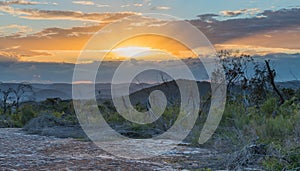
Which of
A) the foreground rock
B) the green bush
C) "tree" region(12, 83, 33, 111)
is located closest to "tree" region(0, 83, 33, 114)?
"tree" region(12, 83, 33, 111)

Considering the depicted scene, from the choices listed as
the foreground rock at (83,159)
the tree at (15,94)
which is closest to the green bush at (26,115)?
the tree at (15,94)

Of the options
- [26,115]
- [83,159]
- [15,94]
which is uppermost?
[15,94]

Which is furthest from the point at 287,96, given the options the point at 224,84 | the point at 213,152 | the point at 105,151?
the point at 105,151

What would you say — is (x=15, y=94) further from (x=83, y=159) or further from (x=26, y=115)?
(x=83, y=159)

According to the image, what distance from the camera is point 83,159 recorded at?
6.77 metres

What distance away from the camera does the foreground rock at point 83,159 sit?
6176 mm

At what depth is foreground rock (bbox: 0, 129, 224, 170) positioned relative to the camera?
618 cm

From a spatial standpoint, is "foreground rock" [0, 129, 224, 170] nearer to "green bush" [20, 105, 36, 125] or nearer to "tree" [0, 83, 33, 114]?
"green bush" [20, 105, 36, 125]

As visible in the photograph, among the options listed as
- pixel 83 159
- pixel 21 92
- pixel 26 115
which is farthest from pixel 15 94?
pixel 83 159

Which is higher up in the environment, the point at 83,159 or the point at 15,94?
the point at 15,94

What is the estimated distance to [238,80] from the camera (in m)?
13.8

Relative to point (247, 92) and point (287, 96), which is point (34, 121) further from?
point (287, 96)

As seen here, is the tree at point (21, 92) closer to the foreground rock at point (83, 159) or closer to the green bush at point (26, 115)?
the green bush at point (26, 115)

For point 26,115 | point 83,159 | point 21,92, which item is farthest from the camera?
point 21,92
